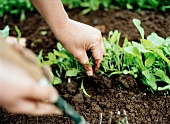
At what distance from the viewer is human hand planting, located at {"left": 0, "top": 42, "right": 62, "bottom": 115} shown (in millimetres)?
1031

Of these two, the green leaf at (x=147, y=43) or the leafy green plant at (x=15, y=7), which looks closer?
the green leaf at (x=147, y=43)

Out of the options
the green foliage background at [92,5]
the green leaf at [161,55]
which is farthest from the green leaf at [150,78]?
the green foliage background at [92,5]

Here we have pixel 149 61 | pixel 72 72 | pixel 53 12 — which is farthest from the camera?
pixel 72 72

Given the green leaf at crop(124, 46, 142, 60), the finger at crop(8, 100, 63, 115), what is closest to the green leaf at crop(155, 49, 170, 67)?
the green leaf at crop(124, 46, 142, 60)

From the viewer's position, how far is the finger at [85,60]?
6.43 ft

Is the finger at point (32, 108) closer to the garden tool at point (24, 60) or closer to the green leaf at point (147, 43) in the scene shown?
the garden tool at point (24, 60)

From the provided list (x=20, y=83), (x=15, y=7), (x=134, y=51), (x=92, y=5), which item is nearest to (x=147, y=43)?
(x=134, y=51)

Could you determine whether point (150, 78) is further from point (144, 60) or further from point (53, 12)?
point (53, 12)

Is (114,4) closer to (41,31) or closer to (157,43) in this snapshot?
(41,31)

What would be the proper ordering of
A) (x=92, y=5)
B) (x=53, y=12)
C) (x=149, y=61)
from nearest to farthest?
(x=53, y=12) < (x=149, y=61) < (x=92, y=5)

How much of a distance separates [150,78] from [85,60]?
0.35 metres

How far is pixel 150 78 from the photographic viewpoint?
191 centimetres

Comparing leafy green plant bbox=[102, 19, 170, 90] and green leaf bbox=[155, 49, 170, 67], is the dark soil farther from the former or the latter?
green leaf bbox=[155, 49, 170, 67]

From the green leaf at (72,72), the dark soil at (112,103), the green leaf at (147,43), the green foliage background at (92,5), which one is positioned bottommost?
the dark soil at (112,103)
